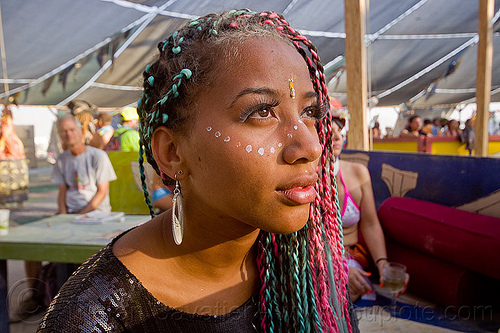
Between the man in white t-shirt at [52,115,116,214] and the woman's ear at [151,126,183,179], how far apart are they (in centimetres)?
364

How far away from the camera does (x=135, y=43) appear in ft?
30.1

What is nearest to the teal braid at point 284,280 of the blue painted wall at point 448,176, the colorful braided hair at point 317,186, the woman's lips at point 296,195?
the colorful braided hair at point 317,186

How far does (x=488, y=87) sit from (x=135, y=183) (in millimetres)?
4942

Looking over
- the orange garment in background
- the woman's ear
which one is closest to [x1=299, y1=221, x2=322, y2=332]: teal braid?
the woman's ear

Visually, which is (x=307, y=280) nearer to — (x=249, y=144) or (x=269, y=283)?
(x=269, y=283)

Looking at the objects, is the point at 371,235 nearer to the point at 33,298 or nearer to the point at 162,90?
the point at 162,90

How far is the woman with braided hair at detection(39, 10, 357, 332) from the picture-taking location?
37.2 inches

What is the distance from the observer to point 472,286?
8.45 feet

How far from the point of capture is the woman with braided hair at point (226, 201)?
0.94m

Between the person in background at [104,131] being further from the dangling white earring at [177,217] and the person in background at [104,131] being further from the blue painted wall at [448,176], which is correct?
the dangling white earring at [177,217]

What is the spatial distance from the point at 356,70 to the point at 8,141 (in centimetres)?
732

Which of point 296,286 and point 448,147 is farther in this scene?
point 448,147

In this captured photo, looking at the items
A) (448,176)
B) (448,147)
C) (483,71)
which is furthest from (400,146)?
(448,176)

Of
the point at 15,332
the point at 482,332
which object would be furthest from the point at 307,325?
the point at 15,332
